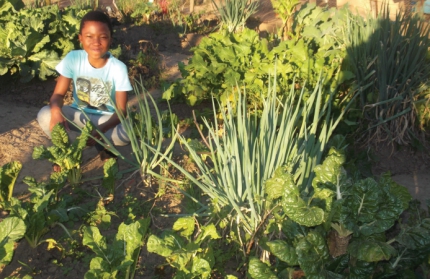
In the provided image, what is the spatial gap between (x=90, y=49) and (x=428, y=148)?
8.08 ft

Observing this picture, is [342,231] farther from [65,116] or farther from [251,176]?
[65,116]

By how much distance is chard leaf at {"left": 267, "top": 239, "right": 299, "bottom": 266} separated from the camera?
186 cm

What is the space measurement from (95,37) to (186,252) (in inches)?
63.5

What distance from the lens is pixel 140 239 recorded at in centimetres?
212

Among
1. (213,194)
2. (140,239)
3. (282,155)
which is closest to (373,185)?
(282,155)

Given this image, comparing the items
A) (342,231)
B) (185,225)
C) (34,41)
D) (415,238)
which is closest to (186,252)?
(185,225)

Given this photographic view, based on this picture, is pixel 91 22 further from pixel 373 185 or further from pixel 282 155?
pixel 373 185

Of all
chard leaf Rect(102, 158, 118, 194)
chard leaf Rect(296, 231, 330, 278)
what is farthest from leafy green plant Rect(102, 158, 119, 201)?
chard leaf Rect(296, 231, 330, 278)

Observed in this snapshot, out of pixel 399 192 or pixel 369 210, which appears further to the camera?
pixel 399 192

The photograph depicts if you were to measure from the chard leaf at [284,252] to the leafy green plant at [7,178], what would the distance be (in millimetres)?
1496

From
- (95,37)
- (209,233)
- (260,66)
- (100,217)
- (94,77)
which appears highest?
(95,37)

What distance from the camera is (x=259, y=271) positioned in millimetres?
1919

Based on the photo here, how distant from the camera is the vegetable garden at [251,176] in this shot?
6.25 feet

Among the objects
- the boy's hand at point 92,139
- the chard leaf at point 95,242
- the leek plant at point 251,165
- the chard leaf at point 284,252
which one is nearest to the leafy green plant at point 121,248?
the chard leaf at point 95,242
